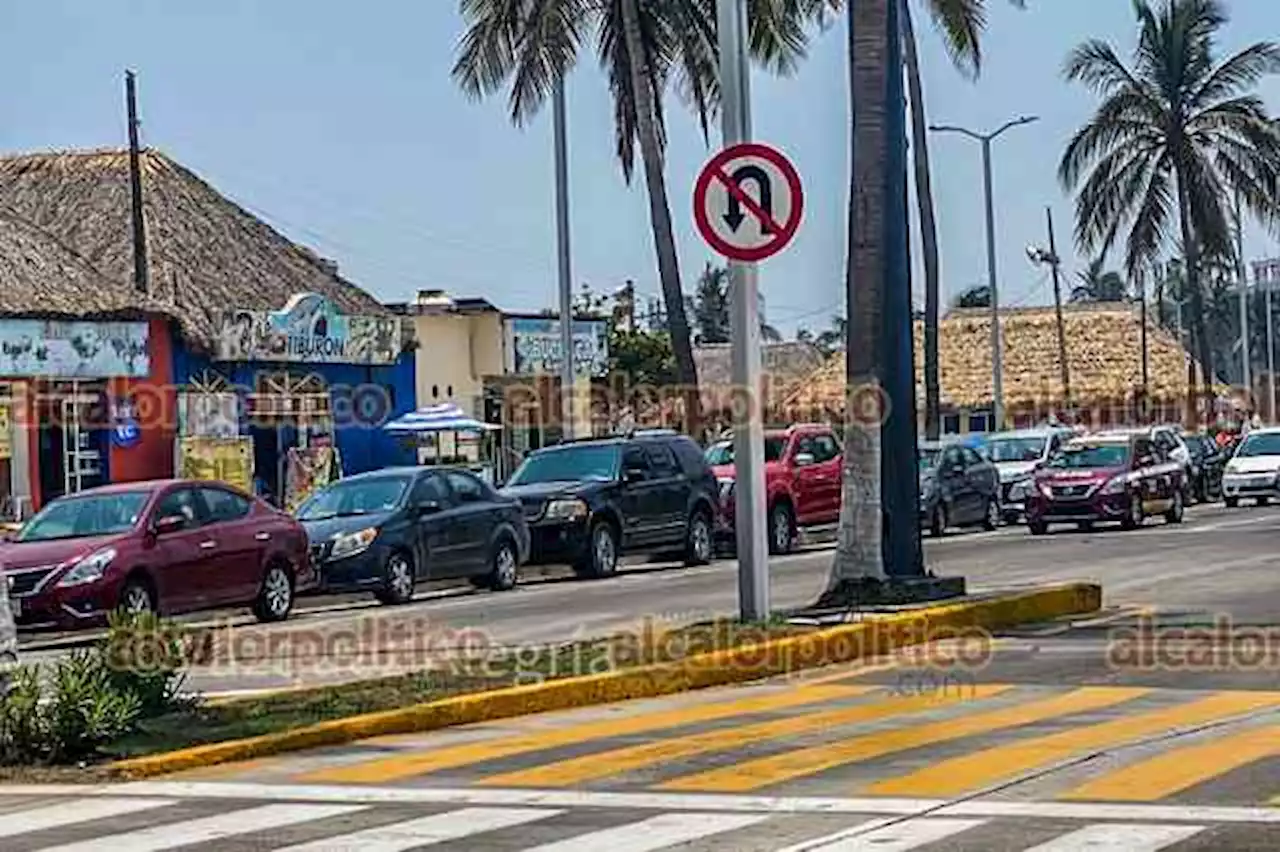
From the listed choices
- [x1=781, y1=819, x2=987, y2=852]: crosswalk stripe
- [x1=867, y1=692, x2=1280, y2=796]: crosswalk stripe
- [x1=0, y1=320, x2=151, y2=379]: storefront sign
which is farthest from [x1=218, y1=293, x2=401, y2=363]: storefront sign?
[x1=781, y1=819, x2=987, y2=852]: crosswalk stripe

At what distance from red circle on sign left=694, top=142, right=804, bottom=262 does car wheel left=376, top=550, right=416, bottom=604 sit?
9740mm

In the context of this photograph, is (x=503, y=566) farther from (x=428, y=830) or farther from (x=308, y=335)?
(x=308, y=335)

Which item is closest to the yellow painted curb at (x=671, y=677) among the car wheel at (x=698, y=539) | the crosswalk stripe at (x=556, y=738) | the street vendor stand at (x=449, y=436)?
the crosswalk stripe at (x=556, y=738)

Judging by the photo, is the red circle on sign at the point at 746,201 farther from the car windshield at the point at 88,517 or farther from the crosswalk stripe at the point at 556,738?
the car windshield at the point at 88,517

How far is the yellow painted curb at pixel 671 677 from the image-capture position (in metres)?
12.5

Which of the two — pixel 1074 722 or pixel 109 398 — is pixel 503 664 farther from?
pixel 109 398

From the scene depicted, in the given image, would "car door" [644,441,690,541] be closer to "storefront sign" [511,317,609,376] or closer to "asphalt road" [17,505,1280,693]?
"asphalt road" [17,505,1280,693]

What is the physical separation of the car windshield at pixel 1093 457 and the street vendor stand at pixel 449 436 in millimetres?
10945

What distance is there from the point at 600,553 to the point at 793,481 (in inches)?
221

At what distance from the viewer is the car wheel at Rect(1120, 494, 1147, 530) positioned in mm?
36812

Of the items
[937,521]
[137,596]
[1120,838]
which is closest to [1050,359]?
[937,521]

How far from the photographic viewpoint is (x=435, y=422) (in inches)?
1778

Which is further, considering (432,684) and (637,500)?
(637,500)

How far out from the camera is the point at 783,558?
105ft
